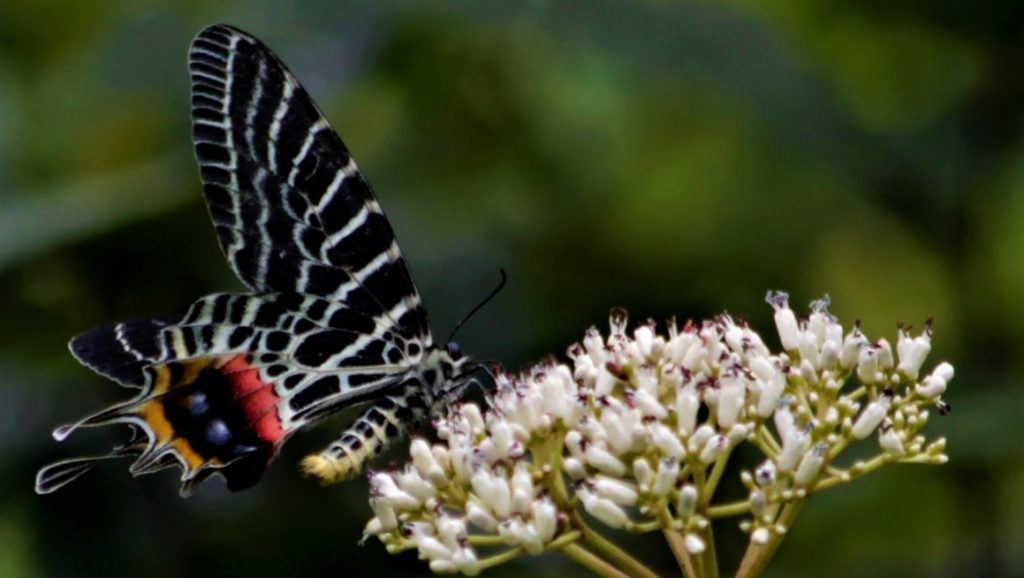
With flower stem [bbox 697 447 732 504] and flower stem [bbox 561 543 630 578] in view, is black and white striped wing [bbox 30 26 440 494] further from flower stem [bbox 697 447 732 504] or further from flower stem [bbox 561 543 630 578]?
flower stem [bbox 697 447 732 504]

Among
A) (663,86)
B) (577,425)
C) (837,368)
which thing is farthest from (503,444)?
(663,86)

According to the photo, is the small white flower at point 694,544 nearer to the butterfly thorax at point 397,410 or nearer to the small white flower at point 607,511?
the small white flower at point 607,511

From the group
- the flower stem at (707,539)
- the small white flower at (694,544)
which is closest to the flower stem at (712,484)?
the flower stem at (707,539)

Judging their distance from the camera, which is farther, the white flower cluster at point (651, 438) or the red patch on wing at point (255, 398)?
the red patch on wing at point (255, 398)

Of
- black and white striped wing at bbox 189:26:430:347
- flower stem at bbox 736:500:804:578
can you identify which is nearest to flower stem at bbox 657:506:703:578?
flower stem at bbox 736:500:804:578

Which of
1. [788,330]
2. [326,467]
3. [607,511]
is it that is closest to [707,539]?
[607,511]

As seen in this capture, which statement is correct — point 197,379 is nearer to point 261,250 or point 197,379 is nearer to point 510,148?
point 261,250
